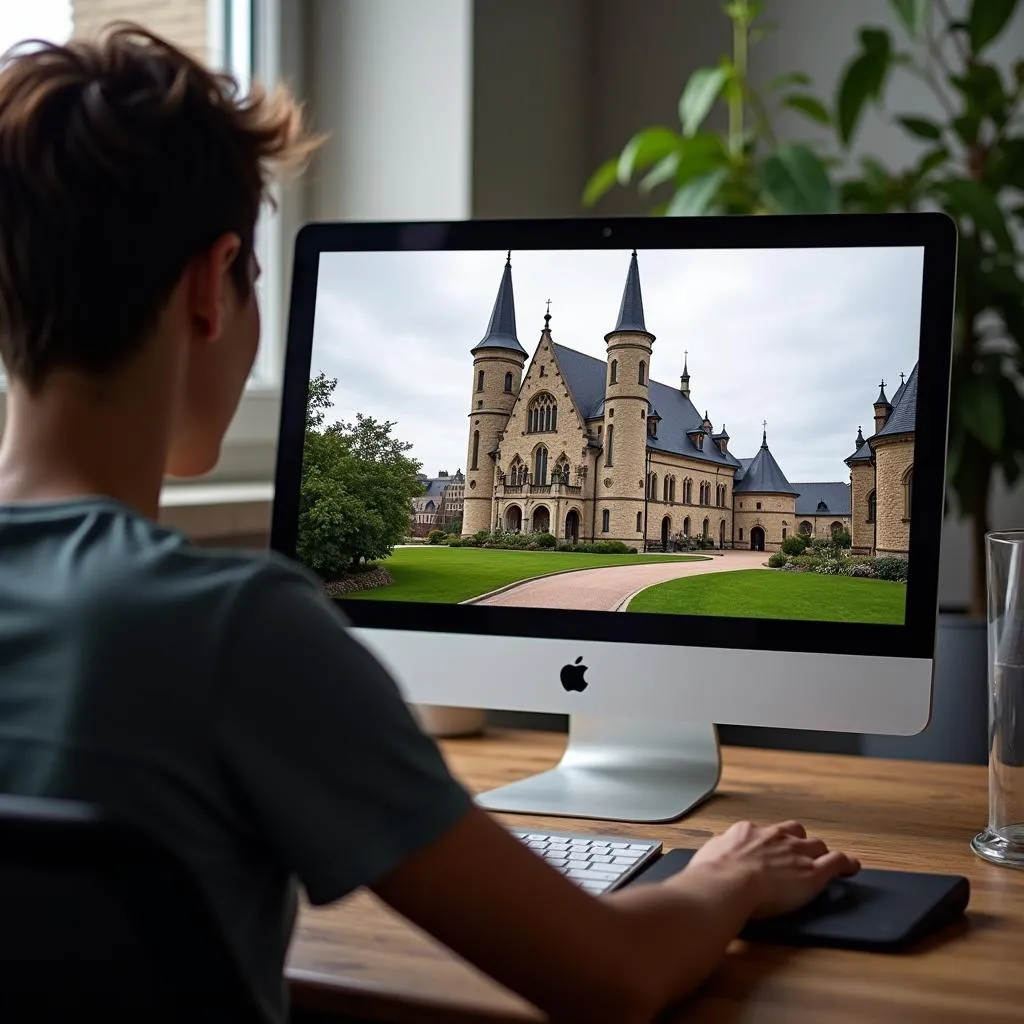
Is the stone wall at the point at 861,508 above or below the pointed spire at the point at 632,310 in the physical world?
below

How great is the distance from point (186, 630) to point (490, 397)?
2.43 feet

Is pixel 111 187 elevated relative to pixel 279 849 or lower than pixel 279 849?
elevated

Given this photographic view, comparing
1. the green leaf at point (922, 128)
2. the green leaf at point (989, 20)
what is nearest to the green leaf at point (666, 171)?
the green leaf at point (922, 128)

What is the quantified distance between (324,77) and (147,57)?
1.70 metres

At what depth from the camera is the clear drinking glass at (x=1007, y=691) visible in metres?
1.15

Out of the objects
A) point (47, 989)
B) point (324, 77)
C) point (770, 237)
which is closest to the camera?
point (47, 989)

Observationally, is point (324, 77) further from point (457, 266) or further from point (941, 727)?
point (941, 727)

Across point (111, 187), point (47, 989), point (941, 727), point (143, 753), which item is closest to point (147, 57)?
point (111, 187)

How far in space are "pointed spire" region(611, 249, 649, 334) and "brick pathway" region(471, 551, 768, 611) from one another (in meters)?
0.23

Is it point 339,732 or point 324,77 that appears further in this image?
point 324,77

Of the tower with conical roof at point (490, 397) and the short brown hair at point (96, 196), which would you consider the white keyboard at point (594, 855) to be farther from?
the short brown hair at point (96, 196)

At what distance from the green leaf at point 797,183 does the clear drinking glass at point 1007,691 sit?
3.57ft

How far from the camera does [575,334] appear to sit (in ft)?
4.33

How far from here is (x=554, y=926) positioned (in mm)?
707
